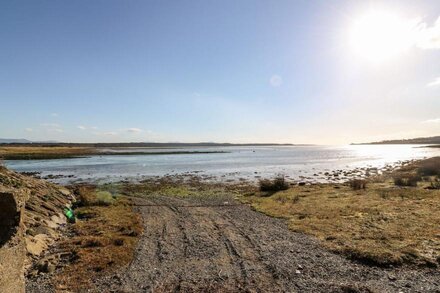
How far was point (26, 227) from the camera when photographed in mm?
14680

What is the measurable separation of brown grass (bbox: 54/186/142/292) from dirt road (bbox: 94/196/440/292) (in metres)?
0.63

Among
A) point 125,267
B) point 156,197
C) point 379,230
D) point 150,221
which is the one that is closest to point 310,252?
point 379,230

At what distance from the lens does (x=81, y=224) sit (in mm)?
18969

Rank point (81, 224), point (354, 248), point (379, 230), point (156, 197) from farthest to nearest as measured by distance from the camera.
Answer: point (156, 197)
point (81, 224)
point (379, 230)
point (354, 248)

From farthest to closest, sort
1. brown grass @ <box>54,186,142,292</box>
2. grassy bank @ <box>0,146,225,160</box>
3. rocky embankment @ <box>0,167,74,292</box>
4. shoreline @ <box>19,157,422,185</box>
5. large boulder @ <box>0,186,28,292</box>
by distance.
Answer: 1. grassy bank @ <box>0,146,225,160</box>
2. shoreline @ <box>19,157,422,185</box>
3. brown grass @ <box>54,186,142,292</box>
4. rocky embankment @ <box>0,167,74,292</box>
5. large boulder @ <box>0,186,28,292</box>

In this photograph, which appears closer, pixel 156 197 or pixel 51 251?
pixel 51 251

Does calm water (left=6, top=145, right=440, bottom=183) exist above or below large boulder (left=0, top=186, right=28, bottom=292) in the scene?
below

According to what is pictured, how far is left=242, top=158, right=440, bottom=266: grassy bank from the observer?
12930mm

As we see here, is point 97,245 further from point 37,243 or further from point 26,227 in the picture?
point 26,227

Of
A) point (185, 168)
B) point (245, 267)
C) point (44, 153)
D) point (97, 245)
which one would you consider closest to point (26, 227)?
point (97, 245)

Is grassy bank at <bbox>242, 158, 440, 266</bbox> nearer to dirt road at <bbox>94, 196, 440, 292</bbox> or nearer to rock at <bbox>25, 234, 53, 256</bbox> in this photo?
dirt road at <bbox>94, 196, 440, 292</bbox>

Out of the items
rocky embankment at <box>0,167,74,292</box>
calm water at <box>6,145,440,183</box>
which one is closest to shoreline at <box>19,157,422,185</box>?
calm water at <box>6,145,440,183</box>

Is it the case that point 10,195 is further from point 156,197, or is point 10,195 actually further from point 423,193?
point 423,193

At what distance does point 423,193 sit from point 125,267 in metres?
24.6
